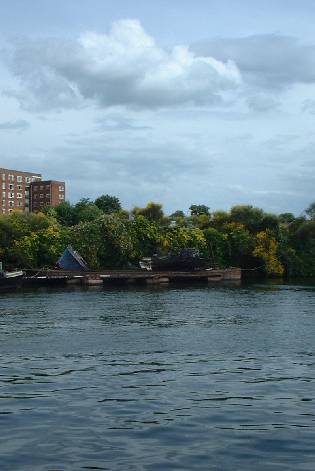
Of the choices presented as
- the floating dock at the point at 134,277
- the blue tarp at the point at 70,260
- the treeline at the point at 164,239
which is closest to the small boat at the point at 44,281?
the floating dock at the point at 134,277

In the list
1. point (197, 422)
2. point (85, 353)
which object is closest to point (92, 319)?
point (85, 353)

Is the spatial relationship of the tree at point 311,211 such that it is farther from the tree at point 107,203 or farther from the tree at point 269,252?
the tree at point 107,203

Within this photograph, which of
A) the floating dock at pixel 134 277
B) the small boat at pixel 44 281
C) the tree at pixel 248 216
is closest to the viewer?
the small boat at pixel 44 281

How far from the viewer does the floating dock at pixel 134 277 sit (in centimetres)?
10756

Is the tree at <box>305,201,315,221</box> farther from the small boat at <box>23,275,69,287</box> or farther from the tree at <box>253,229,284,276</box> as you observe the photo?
the small boat at <box>23,275,69,287</box>

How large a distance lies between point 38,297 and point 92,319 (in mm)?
27099

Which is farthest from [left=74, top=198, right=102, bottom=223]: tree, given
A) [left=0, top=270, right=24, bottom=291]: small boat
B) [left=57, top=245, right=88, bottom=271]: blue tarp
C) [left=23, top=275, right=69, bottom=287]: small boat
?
[left=0, top=270, right=24, bottom=291]: small boat

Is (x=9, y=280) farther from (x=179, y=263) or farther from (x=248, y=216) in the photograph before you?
(x=248, y=216)

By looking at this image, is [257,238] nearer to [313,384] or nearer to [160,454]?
[313,384]

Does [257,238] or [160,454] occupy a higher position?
[257,238]

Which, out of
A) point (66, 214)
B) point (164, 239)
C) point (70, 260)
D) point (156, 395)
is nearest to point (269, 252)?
point (164, 239)

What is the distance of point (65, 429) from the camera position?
2036 cm

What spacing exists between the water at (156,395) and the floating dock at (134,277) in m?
57.4

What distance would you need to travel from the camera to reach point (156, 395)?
24.9 meters
